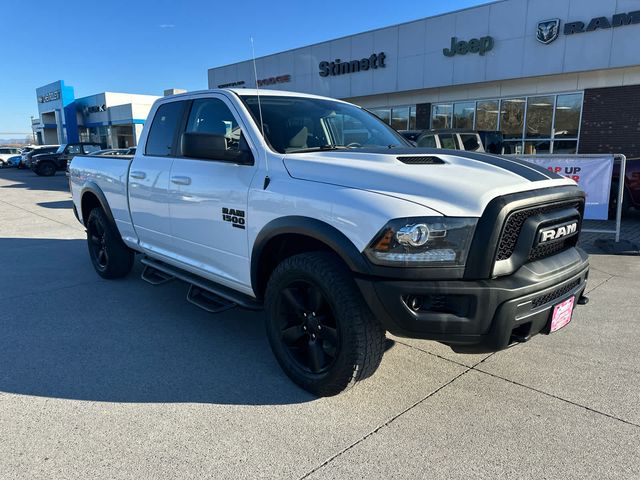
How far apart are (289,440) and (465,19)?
17.1 meters

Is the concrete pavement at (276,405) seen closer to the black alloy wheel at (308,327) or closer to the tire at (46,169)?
the black alloy wheel at (308,327)

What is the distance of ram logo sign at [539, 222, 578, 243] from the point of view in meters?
2.65

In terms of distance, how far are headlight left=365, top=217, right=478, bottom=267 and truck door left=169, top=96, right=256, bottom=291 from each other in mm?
1233

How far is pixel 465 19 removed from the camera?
16422mm

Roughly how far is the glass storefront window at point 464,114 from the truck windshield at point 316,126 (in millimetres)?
14495

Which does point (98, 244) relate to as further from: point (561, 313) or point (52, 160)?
point (52, 160)

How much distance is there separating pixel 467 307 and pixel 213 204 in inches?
78.9

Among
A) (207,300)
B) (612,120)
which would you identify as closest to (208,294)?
(207,300)

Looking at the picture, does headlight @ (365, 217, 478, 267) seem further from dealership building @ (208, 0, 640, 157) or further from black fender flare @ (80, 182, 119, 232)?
dealership building @ (208, 0, 640, 157)

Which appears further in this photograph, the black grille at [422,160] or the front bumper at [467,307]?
the black grille at [422,160]

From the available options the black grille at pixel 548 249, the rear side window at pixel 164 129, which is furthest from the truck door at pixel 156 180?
the black grille at pixel 548 249

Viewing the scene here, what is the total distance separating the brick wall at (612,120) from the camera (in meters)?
14.2

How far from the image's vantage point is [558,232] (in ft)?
9.10

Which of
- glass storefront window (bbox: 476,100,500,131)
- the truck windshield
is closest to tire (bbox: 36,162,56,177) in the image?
glass storefront window (bbox: 476,100,500,131)
